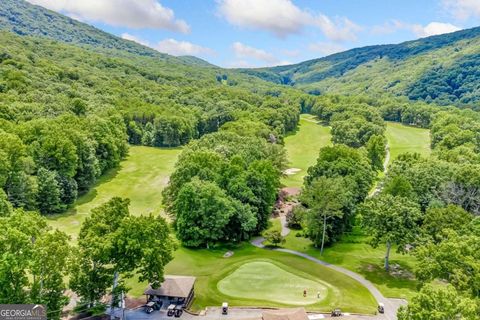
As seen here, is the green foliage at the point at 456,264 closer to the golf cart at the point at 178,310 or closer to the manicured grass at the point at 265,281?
the manicured grass at the point at 265,281

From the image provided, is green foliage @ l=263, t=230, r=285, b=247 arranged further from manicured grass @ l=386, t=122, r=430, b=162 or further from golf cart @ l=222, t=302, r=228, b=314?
manicured grass @ l=386, t=122, r=430, b=162

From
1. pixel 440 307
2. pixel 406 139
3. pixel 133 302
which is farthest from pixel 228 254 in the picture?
pixel 406 139

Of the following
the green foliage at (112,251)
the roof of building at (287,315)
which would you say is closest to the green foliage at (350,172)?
the roof of building at (287,315)

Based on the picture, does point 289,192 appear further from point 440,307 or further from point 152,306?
point 440,307

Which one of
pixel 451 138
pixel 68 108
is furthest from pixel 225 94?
pixel 451 138

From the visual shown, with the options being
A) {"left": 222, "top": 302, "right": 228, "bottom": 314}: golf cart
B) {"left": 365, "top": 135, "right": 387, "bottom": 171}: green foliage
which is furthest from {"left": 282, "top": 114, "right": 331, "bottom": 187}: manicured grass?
{"left": 222, "top": 302, "right": 228, "bottom": 314}: golf cart

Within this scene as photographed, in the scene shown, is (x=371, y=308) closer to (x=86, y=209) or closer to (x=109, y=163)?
(x=86, y=209)

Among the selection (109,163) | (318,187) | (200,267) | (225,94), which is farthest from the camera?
(225,94)
